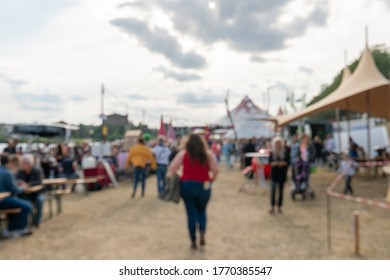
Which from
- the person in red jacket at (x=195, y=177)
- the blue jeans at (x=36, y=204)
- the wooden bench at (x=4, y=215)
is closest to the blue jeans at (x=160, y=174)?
the blue jeans at (x=36, y=204)

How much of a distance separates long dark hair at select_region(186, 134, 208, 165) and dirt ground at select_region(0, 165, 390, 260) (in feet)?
3.79

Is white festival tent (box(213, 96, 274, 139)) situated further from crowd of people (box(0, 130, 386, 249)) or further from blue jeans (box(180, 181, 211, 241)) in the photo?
blue jeans (box(180, 181, 211, 241))

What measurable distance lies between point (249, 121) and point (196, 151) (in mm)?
16354

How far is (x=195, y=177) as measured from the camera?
4848mm

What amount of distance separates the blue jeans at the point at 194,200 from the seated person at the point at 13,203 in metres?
2.66

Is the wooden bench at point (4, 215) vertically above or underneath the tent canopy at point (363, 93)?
underneath

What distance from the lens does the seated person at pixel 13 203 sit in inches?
224

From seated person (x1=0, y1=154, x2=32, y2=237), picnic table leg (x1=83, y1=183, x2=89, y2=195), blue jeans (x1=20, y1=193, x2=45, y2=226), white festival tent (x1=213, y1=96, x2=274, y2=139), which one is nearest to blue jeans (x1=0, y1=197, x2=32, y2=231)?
seated person (x1=0, y1=154, x2=32, y2=237)

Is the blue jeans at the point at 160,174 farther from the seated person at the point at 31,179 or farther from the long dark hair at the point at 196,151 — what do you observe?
the long dark hair at the point at 196,151

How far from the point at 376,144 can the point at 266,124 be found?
6387 millimetres

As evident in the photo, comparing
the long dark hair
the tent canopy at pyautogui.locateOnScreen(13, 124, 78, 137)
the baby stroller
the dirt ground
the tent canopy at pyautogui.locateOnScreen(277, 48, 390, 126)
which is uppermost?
the tent canopy at pyautogui.locateOnScreen(277, 48, 390, 126)

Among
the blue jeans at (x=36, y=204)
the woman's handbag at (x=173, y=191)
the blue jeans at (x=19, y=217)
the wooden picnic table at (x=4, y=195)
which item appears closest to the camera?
the woman's handbag at (x=173, y=191)

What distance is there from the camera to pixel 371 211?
7.33m

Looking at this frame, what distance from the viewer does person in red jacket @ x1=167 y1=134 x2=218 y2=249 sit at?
4840 mm
